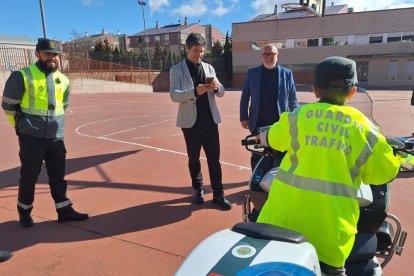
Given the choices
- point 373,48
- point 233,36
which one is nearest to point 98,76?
point 233,36

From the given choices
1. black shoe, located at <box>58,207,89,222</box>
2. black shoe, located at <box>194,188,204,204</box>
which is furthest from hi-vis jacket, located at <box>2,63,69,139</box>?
black shoe, located at <box>194,188,204,204</box>

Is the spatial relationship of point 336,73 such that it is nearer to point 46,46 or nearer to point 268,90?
point 268,90

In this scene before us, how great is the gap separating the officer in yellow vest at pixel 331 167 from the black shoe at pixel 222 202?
2.57m

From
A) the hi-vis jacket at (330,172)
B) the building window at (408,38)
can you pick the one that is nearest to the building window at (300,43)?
the building window at (408,38)

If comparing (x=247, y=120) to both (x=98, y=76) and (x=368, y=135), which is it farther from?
(x=98, y=76)

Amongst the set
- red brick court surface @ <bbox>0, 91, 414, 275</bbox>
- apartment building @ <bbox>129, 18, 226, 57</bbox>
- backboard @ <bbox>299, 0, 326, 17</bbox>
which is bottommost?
red brick court surface @ <bbox>0, 91, 414, 275</bbox>

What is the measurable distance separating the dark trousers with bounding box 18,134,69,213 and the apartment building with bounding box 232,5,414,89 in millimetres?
33310

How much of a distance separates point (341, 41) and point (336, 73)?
41.0 m

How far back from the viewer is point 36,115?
3.77 m

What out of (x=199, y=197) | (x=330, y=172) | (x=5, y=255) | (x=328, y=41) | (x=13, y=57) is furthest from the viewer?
(x=328, y=41)

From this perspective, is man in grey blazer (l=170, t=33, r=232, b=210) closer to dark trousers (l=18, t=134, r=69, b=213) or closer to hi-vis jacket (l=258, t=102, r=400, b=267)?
dark trousers (l=18, t=134, r=69, b=213)

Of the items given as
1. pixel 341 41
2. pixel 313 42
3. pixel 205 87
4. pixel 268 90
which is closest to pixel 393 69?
pixel 341 41

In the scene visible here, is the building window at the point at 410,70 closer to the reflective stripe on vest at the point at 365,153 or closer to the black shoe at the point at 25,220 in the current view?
the black shoe at the point at 25,220

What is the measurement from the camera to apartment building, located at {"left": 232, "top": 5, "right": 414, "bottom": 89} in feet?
120
